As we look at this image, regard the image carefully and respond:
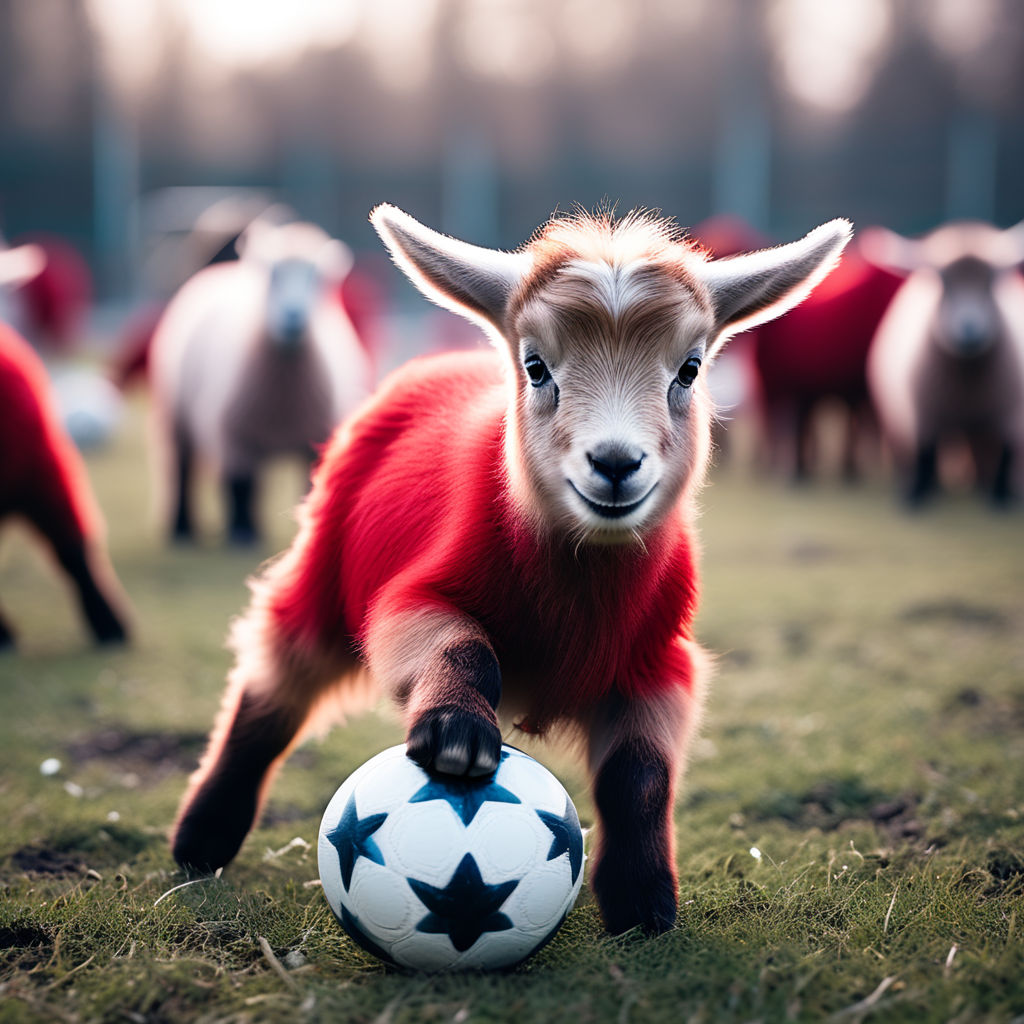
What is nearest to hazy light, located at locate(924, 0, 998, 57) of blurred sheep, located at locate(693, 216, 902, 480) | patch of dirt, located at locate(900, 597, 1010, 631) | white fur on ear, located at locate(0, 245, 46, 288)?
blurred sheep, located at locate(693, 216, 902, 480)

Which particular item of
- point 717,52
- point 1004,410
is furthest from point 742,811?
point 717,52

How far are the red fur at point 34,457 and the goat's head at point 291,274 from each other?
7.85 feet

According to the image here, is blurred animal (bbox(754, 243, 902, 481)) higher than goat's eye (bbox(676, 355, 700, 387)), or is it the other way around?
goat's eye (bbox(676, 355, 700, 387))

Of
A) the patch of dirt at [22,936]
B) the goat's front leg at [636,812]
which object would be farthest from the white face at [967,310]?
the patch of dirt at [22,936]

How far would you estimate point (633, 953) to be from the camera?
8.59ft

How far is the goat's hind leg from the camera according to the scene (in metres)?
3.19

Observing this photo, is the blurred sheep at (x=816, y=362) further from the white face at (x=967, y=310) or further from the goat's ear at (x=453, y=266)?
the goat's ear at (x=453, y=266)

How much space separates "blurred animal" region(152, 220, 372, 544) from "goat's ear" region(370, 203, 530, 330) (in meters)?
4.79

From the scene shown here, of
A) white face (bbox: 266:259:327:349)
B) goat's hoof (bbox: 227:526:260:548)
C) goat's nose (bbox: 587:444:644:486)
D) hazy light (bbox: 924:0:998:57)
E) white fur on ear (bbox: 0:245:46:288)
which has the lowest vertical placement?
goat's hoof (bbox: 227:526:260:548)

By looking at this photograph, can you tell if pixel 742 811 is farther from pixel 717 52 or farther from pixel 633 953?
pixel 717 52

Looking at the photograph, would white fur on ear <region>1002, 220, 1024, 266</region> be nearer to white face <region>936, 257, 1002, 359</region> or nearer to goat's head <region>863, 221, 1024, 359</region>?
goat's head <region>863, 221, 1024, 359</region>

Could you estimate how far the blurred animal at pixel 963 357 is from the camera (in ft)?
27.0

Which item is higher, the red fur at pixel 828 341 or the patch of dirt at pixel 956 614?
the red fur at pixel 828 341

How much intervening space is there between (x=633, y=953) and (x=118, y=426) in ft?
41.0
